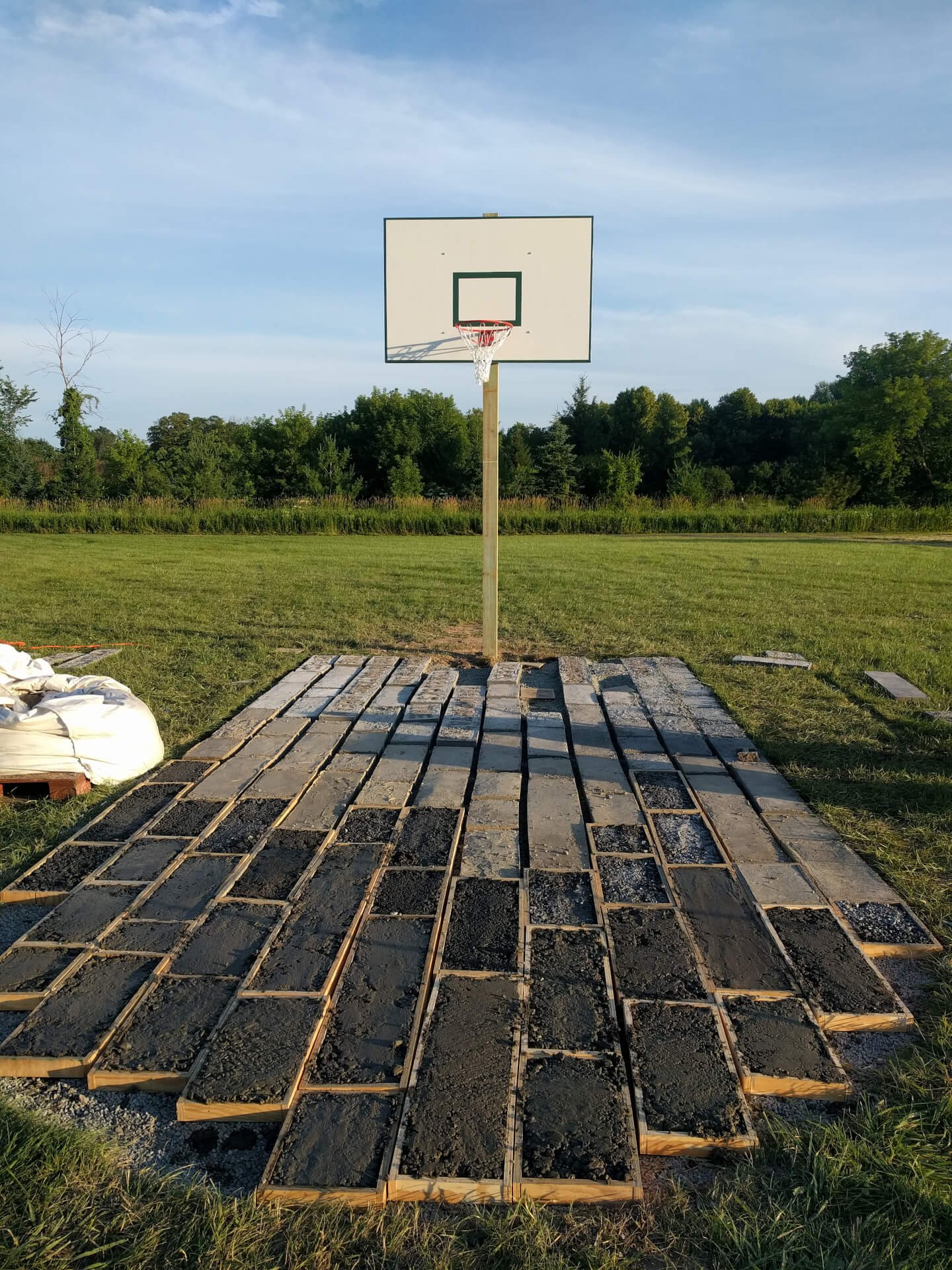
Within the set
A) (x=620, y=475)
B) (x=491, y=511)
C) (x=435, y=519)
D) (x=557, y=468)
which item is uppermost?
(x=557, y=468)

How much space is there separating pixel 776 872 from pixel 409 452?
38.4m

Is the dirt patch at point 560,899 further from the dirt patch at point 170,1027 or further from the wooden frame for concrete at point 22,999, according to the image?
the wooden frame for concrete at point 22,999

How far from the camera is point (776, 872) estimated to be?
10.9 ft

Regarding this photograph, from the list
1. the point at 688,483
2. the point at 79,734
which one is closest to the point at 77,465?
the point at 688,483

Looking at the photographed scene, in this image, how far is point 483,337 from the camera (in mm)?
7164

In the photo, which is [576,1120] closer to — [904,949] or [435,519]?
[904,949]

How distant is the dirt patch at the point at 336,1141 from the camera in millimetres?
1844

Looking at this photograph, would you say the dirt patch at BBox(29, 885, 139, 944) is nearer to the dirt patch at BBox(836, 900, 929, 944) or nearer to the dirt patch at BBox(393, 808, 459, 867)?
the dirt patch at BBox(393, 808, 459, 867)

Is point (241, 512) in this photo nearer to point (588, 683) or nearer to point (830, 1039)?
point (588, 683)

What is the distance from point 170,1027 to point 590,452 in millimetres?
42334

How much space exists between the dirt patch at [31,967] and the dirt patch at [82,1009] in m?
A: 0.08

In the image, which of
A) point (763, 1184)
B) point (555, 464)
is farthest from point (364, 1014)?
point (555, 464)

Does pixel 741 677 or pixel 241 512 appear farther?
pixel 241 512

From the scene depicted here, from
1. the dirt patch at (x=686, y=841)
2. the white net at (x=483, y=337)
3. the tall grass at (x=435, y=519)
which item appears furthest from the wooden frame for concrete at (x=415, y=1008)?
the tall grass at (x=435, y=519)
